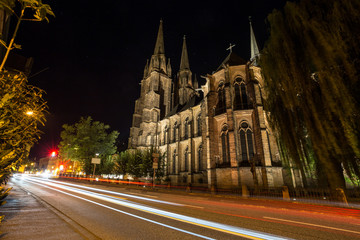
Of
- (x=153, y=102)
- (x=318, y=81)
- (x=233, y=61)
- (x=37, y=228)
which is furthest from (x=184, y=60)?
(x=37, y=228)

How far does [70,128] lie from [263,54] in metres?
45.4

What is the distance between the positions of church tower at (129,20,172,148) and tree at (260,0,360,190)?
1206 inches

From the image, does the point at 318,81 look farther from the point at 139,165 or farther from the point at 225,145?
the point at 139,165

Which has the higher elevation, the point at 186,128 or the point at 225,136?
the point at 186,128

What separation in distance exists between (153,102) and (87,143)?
17.6 m

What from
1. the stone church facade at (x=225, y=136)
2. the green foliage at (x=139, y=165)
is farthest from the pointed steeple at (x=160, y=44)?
the green foliage at (x=139, y=165)

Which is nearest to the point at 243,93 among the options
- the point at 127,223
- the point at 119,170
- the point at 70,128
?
the point at 127,223

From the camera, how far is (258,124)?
1980 cm

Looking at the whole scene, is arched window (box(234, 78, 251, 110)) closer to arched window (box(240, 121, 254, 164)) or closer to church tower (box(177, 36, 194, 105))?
arched window (box(240, 121, 254, 164))

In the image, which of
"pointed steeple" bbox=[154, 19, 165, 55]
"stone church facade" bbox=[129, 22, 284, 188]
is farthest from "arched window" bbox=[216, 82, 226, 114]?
"pointed steeple" bbox=[154, 19, 165, 55]

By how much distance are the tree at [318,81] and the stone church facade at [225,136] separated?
6.52 m

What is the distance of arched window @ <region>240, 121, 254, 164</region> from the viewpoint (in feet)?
66.0

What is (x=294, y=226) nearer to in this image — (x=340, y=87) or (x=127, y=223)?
(x=127, y=223)

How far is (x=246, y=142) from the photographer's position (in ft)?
68.2
